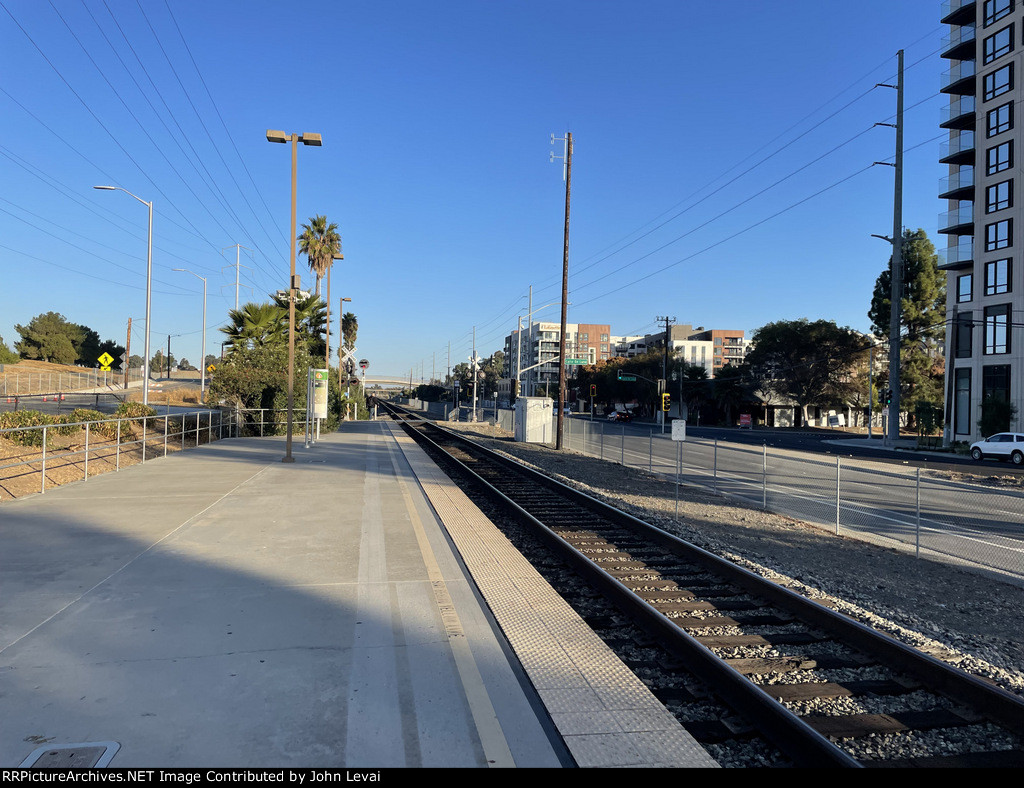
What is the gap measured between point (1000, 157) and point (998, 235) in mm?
5001

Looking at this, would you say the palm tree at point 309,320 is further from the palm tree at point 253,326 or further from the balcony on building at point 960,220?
the balcony on building at point 960,220

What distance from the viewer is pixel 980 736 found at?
4.31 m

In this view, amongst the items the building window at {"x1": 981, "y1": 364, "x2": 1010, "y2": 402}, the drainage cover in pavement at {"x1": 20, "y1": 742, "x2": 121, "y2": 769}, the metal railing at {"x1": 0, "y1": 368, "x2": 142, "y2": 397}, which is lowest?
the drainage cover in pavement at {"x1": 20, "y1": 742, "x2": 121, "y2": 769}

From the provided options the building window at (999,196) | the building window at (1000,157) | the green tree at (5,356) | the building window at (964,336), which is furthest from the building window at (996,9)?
the green tree at (5,356)

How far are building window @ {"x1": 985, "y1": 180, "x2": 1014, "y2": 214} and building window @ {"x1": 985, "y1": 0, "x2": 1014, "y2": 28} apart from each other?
10.6 m

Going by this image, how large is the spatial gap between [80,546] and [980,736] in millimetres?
9802

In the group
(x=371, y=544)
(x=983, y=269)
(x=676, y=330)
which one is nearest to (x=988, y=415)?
(x=983, y=269)

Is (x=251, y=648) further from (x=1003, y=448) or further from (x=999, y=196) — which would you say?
(x=999, y=196)

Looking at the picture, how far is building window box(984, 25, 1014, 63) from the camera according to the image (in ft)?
132

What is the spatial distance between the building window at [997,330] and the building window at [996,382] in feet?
3.28

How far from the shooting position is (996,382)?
135ft

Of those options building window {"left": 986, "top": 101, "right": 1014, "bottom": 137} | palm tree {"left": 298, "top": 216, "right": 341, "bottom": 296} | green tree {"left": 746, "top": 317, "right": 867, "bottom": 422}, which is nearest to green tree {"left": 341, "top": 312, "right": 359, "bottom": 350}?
palm tree {"left": 298, "top": 216, "right": 341, "bottom": 296}

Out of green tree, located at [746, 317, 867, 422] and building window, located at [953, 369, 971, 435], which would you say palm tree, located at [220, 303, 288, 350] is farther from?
green tree, located at [746, 317, 867, 422]

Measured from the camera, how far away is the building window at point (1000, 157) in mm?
40219
